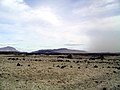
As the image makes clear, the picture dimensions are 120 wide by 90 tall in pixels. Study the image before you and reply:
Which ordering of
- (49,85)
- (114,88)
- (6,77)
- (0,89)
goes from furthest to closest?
(6,77), (49,85), (114,88), (0,89)

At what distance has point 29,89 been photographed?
66.0 feet

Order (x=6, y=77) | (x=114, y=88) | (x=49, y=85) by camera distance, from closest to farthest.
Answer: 1. (x=114, y=88)
2. (x=49, y=85)
3. (x=6, y=77)

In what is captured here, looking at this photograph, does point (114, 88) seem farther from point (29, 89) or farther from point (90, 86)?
point (29, 89)

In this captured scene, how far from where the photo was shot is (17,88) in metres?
20.5

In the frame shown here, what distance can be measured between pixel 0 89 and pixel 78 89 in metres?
6.62

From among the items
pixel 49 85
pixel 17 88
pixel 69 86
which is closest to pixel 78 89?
pixel 69 86

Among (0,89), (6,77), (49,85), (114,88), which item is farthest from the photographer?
(6,77)

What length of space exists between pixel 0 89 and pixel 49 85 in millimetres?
5026

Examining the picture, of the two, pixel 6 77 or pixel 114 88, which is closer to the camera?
pixel 114 88

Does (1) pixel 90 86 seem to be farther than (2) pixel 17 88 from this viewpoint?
→ Yes

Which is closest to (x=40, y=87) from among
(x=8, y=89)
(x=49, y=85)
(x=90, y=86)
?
(x=49, y=85)

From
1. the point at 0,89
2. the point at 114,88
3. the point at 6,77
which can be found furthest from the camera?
the point at 6,77

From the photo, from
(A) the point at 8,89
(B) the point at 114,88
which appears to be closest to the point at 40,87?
(A) the point at 8,89

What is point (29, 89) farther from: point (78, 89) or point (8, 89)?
point (78, 89)
